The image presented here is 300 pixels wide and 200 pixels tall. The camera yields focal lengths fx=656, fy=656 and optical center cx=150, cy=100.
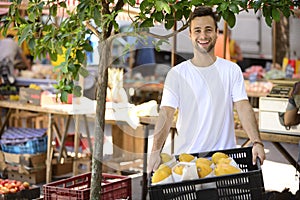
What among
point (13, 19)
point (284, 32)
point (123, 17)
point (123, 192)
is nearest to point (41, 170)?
point (123, 17)

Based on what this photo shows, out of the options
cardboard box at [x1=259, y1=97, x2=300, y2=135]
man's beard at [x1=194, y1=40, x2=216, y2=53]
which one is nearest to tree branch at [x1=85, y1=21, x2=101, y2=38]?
man's beard at [x1=194, y1=40, x2=216, y2=53]

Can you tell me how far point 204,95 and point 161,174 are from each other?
86 cm

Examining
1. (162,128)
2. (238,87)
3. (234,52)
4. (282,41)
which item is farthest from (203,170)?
(234,52)

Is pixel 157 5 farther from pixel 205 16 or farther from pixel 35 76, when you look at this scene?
pixel 35 76

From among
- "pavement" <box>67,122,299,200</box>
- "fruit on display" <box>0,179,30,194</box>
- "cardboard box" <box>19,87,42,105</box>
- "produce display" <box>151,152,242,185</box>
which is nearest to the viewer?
"produce display" <box>151,152,242,185</box>

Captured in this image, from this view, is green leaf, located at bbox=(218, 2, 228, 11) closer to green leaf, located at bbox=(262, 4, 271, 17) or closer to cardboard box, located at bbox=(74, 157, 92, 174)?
green leaf, located at bbox=(262, 4, 271, 17)

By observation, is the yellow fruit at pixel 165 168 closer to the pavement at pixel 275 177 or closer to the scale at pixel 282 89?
the scale at pixel 282 89

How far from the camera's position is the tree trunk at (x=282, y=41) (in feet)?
38.0

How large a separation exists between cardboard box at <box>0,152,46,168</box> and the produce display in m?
4.06

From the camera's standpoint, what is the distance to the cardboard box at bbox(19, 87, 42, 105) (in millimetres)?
7531

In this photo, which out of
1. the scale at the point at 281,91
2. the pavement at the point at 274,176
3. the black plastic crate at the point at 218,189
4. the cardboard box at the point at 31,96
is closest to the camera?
the black plastic crate at the point at 218,189

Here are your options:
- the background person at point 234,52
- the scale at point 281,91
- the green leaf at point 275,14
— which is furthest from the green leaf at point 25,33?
the background person at point 234,52

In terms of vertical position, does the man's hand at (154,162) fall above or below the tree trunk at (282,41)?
below

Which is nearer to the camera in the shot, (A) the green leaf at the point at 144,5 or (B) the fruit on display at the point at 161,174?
(B) the fruit on display at the point at 161,174
